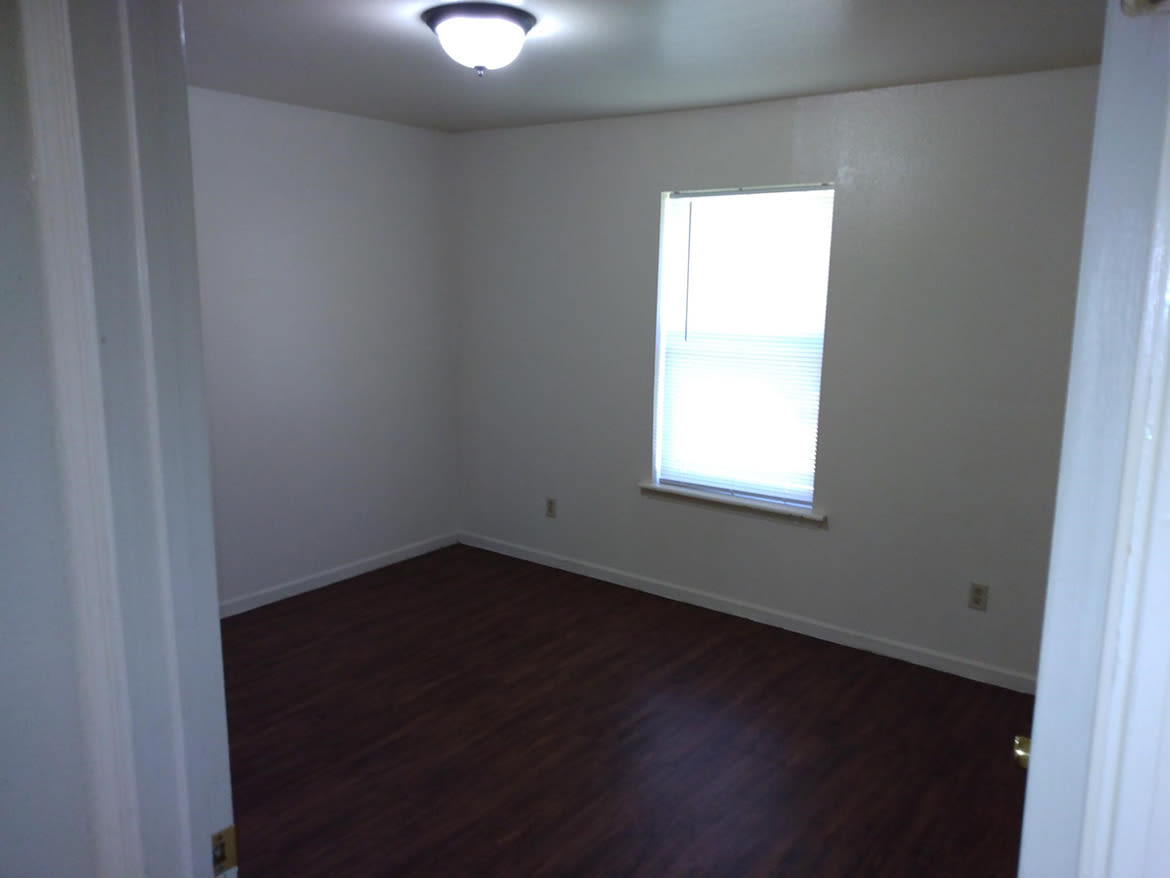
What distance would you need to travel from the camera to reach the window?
397cm

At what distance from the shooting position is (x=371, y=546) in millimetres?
4988

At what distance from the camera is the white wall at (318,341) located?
4.09 m

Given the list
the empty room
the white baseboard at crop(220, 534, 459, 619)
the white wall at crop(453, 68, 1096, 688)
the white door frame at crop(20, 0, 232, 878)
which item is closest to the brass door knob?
the empty room

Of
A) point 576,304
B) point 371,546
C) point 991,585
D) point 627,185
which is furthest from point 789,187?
point 371,546

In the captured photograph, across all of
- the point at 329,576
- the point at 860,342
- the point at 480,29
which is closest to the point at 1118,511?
the point at 480,29

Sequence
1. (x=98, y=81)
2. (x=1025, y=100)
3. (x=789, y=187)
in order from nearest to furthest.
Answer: (x=98, y=81)
(x=1025, y=100)
(x=789, y=187)

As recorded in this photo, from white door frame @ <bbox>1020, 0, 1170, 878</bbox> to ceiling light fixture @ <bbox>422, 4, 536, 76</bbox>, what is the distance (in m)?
2.34

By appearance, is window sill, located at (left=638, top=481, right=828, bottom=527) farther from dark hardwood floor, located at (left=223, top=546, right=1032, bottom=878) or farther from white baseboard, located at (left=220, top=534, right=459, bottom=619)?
white baseboard, located at (left=220, top=534, right=459, bottom=619)

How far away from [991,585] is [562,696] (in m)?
1.92

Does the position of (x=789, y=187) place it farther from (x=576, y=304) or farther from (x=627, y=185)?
(x=576, y=304)

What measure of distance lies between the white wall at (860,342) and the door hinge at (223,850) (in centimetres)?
332

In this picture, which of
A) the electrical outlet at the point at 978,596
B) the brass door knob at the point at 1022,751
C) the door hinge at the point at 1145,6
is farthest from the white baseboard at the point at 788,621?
the door hinge at the point at 1145,6

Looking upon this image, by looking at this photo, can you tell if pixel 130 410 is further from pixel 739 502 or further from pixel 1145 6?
pixel 739 502

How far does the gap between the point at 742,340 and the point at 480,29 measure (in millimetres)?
2068
